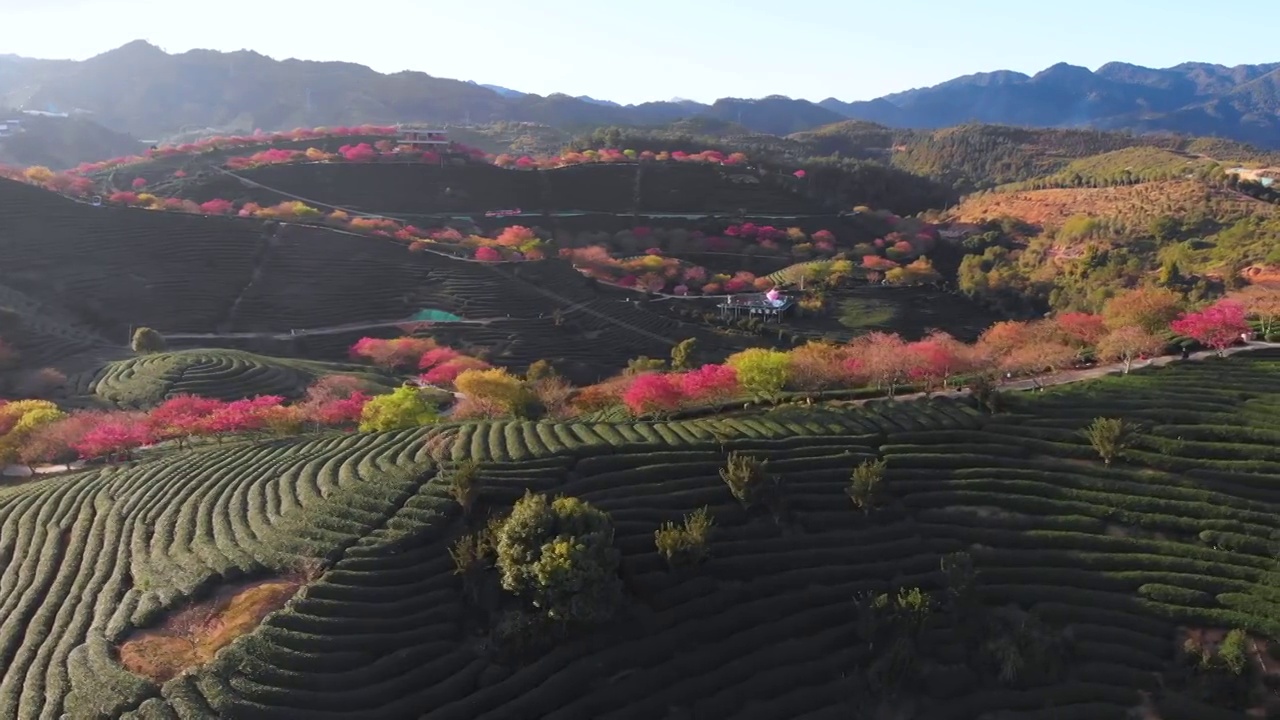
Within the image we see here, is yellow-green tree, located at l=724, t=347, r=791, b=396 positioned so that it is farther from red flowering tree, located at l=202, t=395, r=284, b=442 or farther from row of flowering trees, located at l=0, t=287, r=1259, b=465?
red flowering tree, located at l=202, t=395, r=284, b=442

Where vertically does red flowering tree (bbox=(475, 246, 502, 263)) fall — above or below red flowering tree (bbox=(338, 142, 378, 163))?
below

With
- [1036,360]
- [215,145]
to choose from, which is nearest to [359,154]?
[215,145]

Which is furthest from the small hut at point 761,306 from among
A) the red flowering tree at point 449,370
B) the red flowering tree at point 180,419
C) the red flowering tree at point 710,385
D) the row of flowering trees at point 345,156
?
the row of flowering trees at point 345,156

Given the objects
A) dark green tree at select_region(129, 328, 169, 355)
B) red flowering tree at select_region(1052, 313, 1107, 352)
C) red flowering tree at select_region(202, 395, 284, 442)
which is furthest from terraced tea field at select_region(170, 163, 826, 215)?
red flowering tree at select_region(1052, 313, 1107, 352)

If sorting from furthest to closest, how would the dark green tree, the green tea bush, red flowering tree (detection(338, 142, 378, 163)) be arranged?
red flowering tree (detection(338, 142, 378, 163)) → the dark green tree → the green tea bush

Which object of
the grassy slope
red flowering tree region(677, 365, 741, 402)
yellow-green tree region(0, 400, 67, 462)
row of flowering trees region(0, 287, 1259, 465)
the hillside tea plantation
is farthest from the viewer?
the grassy slope

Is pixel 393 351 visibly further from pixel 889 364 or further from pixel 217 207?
pixel 217 207

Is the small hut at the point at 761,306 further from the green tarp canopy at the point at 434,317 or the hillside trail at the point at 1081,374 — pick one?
the hillside trail at the point at 1081,374
